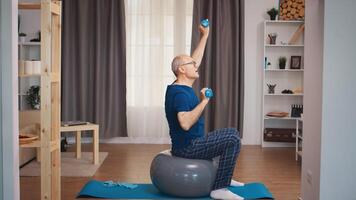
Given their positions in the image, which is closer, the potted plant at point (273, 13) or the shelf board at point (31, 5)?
the shelf board at point (31, 5)

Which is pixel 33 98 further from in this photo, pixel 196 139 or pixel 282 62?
pixel 196 139

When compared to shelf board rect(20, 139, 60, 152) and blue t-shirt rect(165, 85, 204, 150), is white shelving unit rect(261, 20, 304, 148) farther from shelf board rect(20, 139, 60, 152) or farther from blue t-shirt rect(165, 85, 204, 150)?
shelf board rect(20, 139, 60, 152)

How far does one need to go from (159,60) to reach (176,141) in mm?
3048

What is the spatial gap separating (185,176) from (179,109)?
484 millimetres

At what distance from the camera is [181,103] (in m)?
3.41

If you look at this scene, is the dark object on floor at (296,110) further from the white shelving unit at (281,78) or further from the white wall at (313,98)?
the white wall at (313,98)

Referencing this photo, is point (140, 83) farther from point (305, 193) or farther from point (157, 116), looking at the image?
point (305, 193)

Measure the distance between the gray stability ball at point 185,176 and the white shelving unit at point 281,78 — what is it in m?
3.05

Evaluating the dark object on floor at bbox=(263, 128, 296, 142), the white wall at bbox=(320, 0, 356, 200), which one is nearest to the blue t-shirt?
the white wall at bbox=(320, 0, 356, 200)

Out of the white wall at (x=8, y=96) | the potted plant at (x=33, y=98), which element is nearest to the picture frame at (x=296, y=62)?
the potted plant at (x=33, y=98)

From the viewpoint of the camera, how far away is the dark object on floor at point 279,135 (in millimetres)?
6234

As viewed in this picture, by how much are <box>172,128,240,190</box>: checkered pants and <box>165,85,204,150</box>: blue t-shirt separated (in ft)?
0.18

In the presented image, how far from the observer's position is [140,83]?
256 inches

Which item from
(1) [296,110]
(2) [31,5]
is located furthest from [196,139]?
(1) [296,110]
